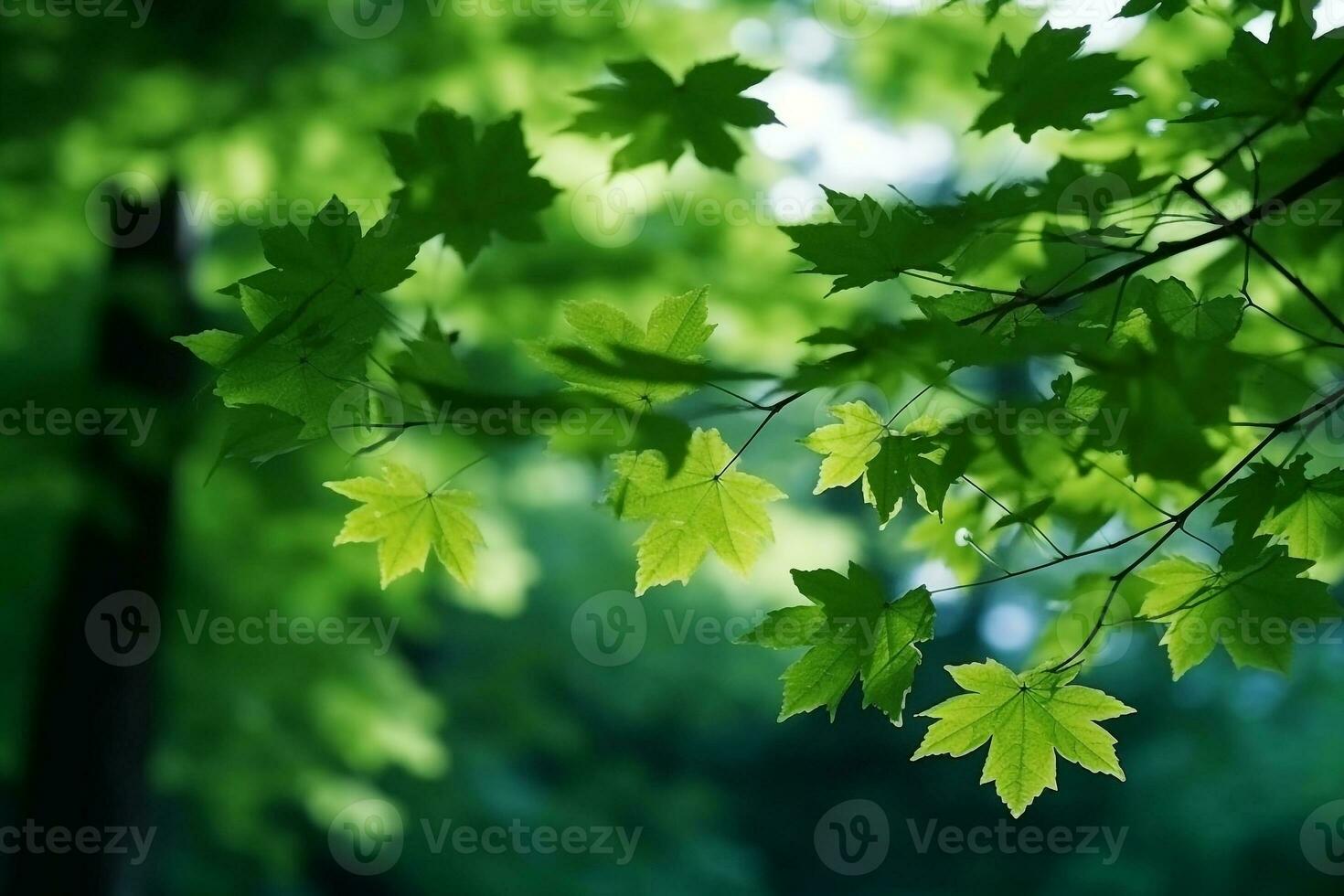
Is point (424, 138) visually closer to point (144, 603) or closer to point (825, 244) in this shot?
point (825, 244)

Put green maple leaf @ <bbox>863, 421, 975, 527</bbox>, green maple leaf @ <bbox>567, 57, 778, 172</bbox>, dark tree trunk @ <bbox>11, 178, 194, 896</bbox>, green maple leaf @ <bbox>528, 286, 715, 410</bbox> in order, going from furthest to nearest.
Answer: dark tree trunk @ <bbox>11, 178, 194, 896</bbox> → green maple leaf @ <bbox>567, 57, 778, 172</bbox> → green maple leaf @ <bbox>863, 421, 975, 527</bbox> → green maple leaf @ <bbox>528, 286, 715, 410</bbox>

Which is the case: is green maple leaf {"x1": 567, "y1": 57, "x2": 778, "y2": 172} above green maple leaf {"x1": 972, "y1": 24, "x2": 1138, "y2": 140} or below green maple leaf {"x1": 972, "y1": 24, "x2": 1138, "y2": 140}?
above

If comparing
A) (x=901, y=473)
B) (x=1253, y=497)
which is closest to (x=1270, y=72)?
(x=1253, y=497)

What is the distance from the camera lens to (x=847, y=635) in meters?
1.23

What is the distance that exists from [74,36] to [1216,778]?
8675 mm

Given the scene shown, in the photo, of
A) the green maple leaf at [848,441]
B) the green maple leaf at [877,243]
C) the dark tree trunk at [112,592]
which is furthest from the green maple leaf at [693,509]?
the dark tree trunk at [112,592]

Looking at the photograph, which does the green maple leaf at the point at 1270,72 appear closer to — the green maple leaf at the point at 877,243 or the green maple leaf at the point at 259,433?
the green maple leaf at the point at 877,243

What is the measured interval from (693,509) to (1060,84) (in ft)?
2.26

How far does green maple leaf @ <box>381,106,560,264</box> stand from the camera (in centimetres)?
143

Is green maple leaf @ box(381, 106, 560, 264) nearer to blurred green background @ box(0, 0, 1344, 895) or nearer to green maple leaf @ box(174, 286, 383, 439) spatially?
green maple leaf @ box(174, 286, 383, 439)

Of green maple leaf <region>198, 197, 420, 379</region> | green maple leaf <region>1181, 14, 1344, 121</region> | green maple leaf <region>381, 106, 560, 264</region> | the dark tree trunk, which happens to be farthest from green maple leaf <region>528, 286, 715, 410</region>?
the dark tree trunk

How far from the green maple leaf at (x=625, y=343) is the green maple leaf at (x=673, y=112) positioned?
1.58ft

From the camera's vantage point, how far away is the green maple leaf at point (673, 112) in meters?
1.52

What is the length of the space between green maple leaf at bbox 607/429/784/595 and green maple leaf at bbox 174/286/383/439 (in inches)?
13.1
